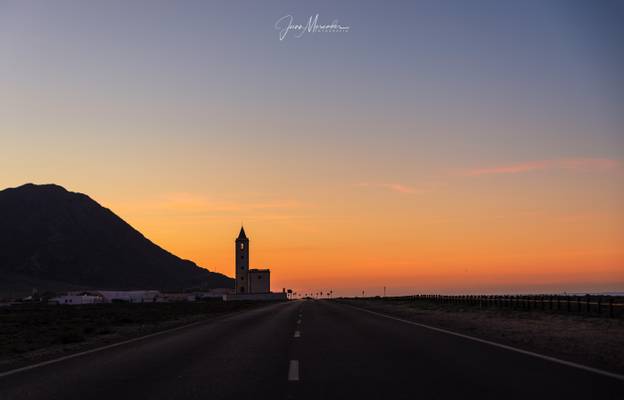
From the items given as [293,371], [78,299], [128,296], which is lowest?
[78,299]

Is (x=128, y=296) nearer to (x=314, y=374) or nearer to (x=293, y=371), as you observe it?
(x=293, y=371)

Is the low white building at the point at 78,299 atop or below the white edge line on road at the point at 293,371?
below

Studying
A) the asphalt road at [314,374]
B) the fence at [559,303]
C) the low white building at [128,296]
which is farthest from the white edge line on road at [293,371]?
the low white building at [128,296]

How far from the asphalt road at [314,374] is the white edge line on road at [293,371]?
0.02 m

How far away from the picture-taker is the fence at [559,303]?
30969 millimetres

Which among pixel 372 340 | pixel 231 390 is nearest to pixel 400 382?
pixel 231 390

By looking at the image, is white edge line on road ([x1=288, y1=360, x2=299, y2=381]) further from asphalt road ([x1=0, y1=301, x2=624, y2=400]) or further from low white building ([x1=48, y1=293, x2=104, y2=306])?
low white building ([x1=48, y1=293, x2=104, y2=306])

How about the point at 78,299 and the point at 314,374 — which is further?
the point at 78,299

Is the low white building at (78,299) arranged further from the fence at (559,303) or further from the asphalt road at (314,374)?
the asphalt road at (314,374)

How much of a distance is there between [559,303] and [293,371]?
29313 millimetres

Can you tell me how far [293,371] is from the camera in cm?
1157

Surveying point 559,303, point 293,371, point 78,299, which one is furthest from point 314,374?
point 78,299

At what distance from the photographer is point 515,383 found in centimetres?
998

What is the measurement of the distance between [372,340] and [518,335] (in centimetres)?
588
